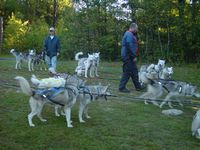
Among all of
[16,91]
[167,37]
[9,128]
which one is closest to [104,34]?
[167,37]

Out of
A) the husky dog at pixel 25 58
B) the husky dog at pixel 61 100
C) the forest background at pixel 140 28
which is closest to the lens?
the husky dog at pixel 61 100

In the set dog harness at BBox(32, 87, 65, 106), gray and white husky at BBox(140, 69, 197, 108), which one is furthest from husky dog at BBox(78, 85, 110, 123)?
gray and white husky at BBox(140, 69, 197, 108)

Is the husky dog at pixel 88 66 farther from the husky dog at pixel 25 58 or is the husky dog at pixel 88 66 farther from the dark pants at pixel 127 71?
the dark pants at pixel 127 71

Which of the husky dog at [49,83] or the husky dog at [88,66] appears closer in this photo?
the husky dog at [49,83]

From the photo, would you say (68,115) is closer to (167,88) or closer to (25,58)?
(167,88)

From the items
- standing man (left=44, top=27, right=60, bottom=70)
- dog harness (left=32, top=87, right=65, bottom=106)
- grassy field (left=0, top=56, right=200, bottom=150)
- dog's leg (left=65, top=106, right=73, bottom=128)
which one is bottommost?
grassy field (left=0, top=56, right=200, bottom=150)

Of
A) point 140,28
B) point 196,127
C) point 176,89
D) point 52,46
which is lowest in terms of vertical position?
point 196,127

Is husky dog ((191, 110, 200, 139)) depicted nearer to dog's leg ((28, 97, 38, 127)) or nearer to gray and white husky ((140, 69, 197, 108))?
gray and white husky ((140, 69, 197, 108))

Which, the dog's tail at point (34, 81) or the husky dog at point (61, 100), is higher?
the dog's tail at point (34, 81)

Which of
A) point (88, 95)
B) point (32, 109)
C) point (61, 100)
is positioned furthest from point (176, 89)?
point (32, 109)

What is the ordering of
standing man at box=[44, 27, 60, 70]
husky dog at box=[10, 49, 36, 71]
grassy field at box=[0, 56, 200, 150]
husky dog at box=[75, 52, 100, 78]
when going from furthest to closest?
husky dog at box=[10, 49, 36, 71] < husky dog at box=[75, 52, 100, 78] < standing man at box=[44, 27, 60, 70] < grassy field at box=[0, 56, 200, 150]

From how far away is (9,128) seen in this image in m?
6.66

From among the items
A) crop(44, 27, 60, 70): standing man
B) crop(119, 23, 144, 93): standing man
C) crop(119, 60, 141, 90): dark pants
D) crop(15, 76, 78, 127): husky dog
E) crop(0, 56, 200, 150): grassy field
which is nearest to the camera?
crop(0, 56, 200, 150): grassy field

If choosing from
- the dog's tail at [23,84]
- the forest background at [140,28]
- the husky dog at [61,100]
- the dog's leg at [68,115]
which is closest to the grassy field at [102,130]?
the dog's leg at [68,115]
